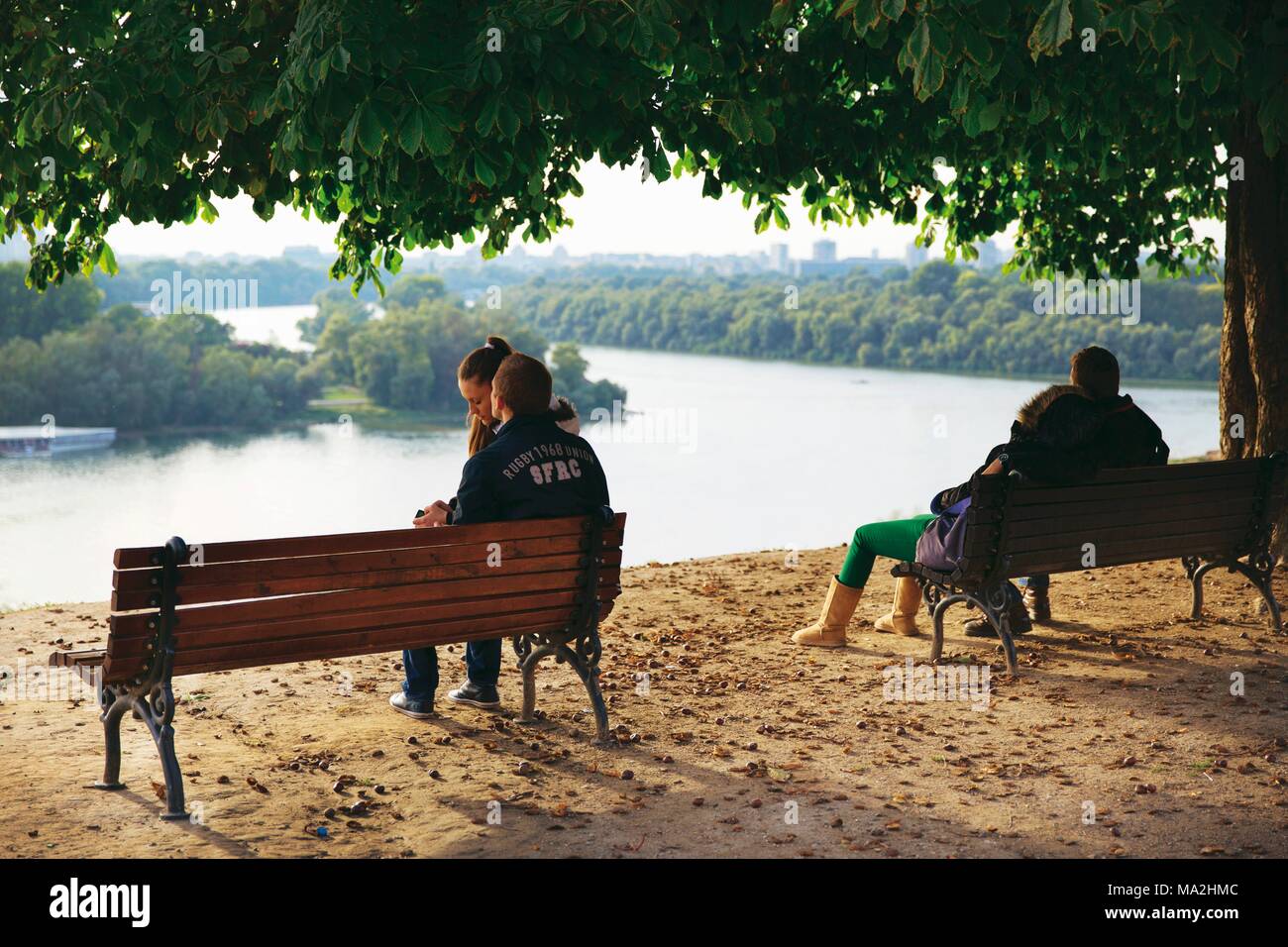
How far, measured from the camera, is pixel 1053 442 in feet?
21.3

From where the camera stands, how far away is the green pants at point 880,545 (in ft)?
22.9

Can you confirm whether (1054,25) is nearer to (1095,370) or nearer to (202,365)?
(1095,370)

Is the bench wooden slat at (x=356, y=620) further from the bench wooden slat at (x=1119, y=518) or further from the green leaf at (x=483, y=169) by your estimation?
the bench wooden slat at (x=1119, y=518)

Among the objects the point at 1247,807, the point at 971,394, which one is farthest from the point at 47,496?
the point at 1247,807

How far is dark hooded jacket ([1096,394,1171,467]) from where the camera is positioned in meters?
6.82

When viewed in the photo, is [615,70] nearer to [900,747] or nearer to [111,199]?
[900,747]

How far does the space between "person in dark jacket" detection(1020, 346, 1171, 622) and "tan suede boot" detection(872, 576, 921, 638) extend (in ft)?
3.91

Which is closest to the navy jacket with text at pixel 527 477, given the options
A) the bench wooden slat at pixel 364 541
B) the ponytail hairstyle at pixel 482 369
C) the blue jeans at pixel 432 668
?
the bench wooden slat at pixel 364 541

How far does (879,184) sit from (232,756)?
7.01 meters

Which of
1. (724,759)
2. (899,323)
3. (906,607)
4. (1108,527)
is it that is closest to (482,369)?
(724,759)

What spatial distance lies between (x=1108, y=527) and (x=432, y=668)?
3301mm

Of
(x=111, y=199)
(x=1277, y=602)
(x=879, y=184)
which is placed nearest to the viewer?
(x=1277, y=602)

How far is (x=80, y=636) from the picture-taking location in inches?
303

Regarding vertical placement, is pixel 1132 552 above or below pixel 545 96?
below
